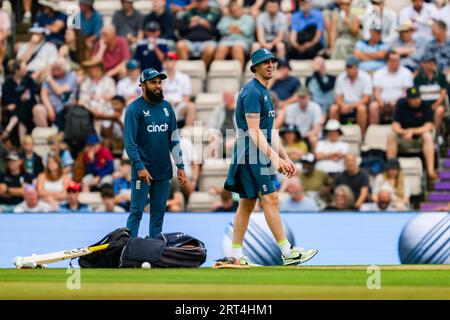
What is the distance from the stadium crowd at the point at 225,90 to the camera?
784 inches

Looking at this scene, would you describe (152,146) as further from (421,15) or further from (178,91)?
(421,15)

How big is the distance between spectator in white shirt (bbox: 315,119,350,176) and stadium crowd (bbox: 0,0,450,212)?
0.07ft

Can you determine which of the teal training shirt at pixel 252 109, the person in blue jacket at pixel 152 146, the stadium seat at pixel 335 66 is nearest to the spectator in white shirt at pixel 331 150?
the stadium seat at pixel 335 66

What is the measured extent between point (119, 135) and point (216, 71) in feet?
6.78

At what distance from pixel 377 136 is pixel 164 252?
7892mm

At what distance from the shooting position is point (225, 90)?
2166cm

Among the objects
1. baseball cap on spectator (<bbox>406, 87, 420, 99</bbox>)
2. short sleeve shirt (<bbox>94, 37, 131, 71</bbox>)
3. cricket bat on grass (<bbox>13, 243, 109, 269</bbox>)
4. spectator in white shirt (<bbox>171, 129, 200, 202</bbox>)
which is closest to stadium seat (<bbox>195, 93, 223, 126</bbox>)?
spectator in white shirt (<bbox>171, 129, 200, 202</bbox>)

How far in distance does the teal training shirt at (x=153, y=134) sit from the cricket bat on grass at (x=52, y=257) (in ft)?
4.61

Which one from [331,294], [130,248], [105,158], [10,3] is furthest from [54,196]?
[331,294]

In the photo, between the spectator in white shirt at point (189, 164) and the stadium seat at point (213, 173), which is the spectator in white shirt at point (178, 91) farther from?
the stadium seat at point (213, 173)

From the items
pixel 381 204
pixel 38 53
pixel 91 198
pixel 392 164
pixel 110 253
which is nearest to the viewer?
pixel 110 253

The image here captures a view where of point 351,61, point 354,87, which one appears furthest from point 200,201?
point 351,61
